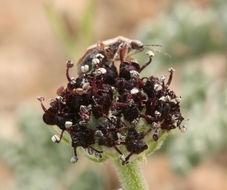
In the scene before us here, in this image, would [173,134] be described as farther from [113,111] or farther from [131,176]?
[113,111]

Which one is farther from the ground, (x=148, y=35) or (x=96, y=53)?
(x=148, y=35)

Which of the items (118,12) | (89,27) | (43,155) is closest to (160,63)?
(89,27)

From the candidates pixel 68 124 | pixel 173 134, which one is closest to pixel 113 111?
pixel 68 124

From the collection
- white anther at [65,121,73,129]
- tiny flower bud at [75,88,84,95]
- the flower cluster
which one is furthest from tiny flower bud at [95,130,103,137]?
tiny flower bud at [75,88,84,95]

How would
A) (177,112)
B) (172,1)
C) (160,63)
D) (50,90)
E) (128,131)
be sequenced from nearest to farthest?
1. (128,131)
2. (177,112)
3. (160,63)
4. (172,1)
5. (50,90)

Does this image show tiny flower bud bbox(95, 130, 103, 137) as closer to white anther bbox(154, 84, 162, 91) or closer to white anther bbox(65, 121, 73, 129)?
white anther bbox(65, 121, 73, 129)

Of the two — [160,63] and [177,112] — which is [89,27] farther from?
[177,112]

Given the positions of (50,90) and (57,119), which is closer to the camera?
(57,119)
